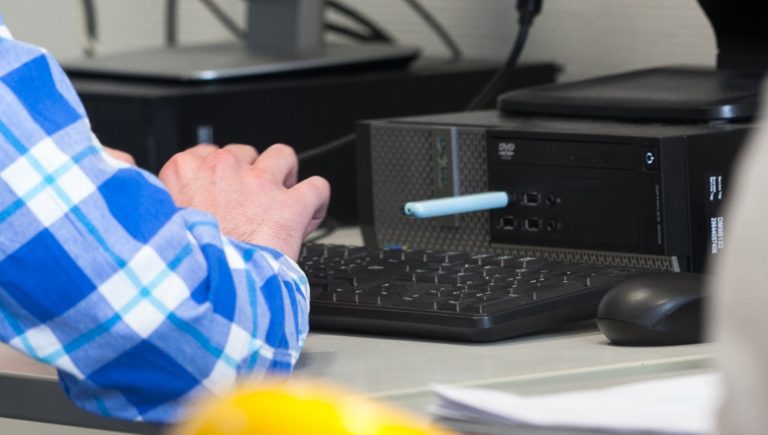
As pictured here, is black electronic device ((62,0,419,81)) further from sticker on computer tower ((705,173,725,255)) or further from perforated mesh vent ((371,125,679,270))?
sticker on computer tower ((705,173,725,255))

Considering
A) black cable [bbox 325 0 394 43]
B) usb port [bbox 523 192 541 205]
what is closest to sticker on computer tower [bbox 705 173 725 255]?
usb port [bbox 523 192 541 205]

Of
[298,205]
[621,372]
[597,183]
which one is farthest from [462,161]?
[621,372]

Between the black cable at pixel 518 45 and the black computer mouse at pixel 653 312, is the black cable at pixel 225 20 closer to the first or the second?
the black cable at pixel 518 45

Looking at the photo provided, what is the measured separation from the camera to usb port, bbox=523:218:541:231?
1037 millimetres

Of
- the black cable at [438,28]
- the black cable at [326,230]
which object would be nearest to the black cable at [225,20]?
the black cable at [438,28]

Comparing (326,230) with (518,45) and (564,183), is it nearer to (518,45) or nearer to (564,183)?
(518,45)

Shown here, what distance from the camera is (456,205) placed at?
1.03 metres

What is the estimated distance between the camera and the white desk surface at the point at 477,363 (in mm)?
709

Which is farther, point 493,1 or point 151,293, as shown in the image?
point 493,1

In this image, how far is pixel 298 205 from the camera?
853 millimetres

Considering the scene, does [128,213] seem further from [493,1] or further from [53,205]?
[493,1]

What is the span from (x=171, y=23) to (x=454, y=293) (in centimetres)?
111

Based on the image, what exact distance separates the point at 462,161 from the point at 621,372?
0.40 meters

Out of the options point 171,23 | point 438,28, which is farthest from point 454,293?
point 171,23
